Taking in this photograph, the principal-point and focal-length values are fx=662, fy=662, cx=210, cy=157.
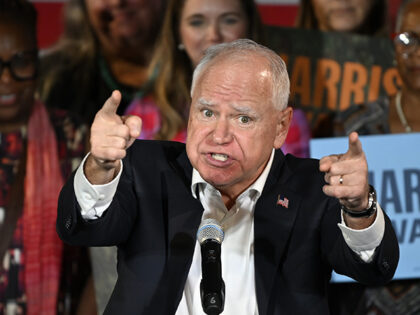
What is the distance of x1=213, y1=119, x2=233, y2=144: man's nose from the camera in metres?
1.96

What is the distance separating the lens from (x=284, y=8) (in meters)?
4.07

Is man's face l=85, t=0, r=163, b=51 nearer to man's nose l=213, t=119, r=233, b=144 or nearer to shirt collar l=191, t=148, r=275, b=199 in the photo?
shirt collar l=191, t=148, r=275, b=199

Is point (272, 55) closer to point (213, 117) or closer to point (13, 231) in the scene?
point (213, 117)

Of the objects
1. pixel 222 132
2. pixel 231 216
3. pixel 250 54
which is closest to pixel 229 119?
pixel 222 132

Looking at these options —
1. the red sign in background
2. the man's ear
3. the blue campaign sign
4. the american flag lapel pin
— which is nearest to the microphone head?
the american flag lapel pin

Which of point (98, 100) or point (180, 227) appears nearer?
point (180, 227)

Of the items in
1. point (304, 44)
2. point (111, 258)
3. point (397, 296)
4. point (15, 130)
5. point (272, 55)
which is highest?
point (272, 55)

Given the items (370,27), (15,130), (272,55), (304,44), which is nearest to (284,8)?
(304,44)

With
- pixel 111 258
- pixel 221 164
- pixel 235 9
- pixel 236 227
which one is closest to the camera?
pixel 221 164

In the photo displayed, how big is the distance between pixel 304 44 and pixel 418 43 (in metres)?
0.66

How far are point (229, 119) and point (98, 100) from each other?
209cm

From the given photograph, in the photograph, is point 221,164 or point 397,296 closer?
point 221,164

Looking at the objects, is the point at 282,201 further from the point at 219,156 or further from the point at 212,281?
the point at 212,281

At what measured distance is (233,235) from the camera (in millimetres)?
2111
